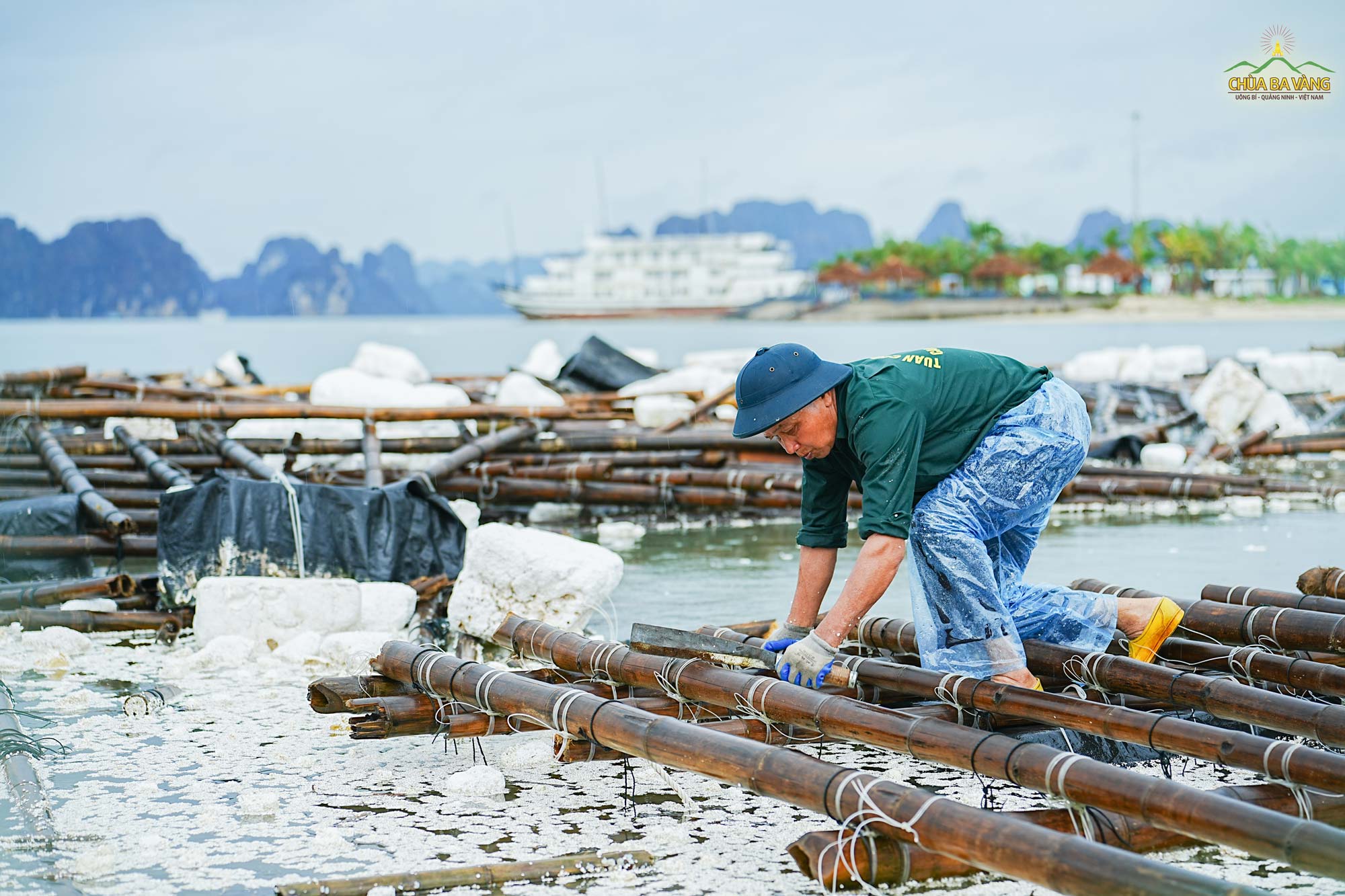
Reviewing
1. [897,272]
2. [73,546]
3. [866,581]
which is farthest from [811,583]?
[897,272]

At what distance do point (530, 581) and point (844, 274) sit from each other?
89904 millimetres

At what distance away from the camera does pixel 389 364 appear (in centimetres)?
1783

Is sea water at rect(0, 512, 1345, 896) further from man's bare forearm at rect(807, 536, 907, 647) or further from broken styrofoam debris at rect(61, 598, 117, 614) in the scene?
man's bare forearm at rect(807, 536, 907, 647)

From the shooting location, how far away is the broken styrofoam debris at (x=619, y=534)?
9.36 m

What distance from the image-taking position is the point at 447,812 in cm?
376

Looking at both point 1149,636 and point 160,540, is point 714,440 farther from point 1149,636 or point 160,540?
point 1149,636

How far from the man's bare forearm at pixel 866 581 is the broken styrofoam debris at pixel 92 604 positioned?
4409 mm

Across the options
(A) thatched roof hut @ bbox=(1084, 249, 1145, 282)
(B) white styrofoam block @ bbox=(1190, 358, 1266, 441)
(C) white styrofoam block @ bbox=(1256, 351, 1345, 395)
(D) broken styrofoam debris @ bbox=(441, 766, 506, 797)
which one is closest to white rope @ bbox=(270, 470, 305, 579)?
(D) broken styrofoam debris @ bbox=(441, 766, 506, 797)

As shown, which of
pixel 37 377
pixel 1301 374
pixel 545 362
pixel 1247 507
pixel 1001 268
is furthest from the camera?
pixel 1001 268

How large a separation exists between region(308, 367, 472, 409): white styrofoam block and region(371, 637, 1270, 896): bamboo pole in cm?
826

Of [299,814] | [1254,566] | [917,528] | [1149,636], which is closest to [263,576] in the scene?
[299,814]

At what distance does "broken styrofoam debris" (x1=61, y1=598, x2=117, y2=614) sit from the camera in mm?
6426

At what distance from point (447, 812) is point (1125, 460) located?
10.7 m

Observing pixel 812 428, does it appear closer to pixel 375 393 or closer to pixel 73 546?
pixel 73 546
